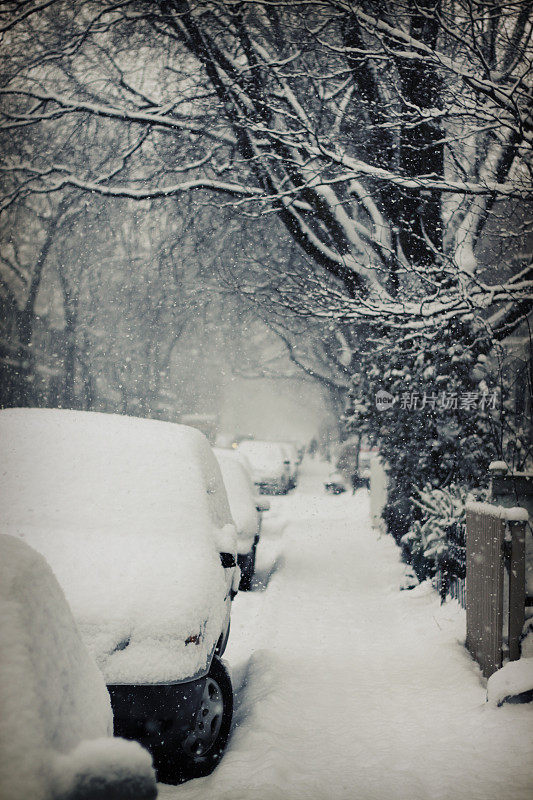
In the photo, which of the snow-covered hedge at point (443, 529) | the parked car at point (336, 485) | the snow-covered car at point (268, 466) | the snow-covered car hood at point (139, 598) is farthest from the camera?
the parked car at point (336, 485)

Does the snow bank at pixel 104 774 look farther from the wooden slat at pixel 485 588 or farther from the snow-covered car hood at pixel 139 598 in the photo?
the wooden slat at pixel 485 588

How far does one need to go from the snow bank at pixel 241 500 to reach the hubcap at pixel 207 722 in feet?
13.1

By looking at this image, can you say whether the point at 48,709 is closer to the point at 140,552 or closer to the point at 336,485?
the point at 140,552

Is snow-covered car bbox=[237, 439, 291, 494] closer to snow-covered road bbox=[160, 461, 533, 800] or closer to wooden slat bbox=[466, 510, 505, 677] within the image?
snow-covered road bbox=[160, 461, 533, 800]

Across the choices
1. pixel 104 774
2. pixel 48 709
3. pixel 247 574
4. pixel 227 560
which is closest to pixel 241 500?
pixel 247 574

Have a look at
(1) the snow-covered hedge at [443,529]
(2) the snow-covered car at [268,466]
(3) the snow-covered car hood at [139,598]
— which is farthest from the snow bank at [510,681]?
(2) the snow-covered car at [268,466]

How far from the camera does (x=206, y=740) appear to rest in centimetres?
376

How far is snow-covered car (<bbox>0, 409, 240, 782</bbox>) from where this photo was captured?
335 centimetres

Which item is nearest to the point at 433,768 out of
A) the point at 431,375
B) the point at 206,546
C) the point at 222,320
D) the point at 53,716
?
the point at 206,546

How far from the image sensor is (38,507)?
4.29m

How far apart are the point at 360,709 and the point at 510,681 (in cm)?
107

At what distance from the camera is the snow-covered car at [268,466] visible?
75.6ft

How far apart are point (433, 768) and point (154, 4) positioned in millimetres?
8281

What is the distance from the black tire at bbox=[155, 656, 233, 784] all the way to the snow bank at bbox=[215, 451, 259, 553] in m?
3.92
